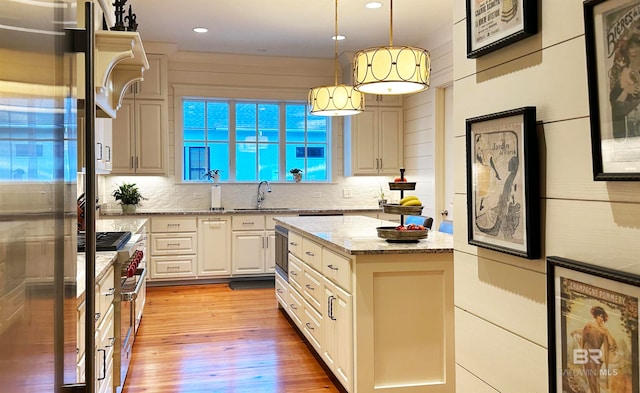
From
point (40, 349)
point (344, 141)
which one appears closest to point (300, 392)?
point (40, 349)

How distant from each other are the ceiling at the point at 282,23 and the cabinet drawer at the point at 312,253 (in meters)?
2.37

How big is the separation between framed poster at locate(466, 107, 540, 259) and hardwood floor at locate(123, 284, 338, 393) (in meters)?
2.13

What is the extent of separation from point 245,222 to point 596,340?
5614mm

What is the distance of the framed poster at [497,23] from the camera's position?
1.15 meters

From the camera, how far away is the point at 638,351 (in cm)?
86

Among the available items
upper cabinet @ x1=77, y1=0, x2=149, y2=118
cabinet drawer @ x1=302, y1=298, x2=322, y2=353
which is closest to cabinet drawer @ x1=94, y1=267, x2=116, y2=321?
upper cabinet @ x1=77, y1=0, x2=149, y2=118

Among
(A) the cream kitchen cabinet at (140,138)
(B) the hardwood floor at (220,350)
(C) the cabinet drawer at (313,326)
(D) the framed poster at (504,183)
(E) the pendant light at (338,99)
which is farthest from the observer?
(A) the cream kitchen cabinet at (140,138)

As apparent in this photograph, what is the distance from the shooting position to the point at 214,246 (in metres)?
6.35

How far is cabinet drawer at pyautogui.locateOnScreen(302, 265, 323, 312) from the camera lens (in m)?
3.49

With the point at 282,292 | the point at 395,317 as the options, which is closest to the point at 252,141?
the point at 282,292

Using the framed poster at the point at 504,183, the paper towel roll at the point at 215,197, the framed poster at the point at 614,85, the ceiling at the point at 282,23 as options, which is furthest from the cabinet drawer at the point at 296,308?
the framed poster at the point at 614,85

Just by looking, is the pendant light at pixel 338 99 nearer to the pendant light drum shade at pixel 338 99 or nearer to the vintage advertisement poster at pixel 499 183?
the pendant light drum shade at pixel 338 99

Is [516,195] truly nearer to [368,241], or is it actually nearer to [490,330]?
[490,330]

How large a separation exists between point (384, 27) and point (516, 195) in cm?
489
